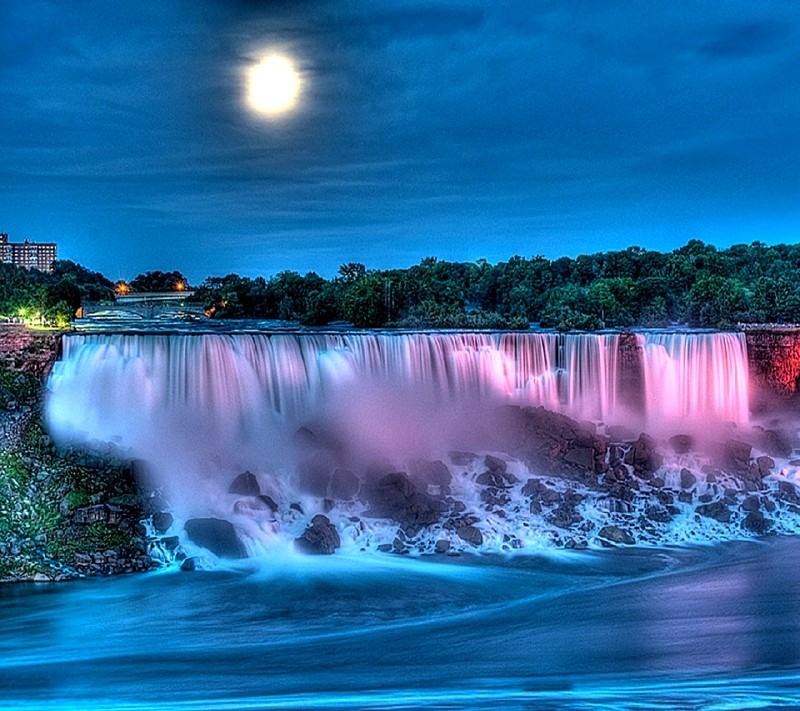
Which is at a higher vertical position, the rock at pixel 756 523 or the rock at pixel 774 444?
the rock at pixel 774 444

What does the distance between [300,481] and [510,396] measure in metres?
9.51

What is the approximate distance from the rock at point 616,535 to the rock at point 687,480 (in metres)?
4.04

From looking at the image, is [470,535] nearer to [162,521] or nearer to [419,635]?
[419,635]

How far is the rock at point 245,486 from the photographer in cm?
2128

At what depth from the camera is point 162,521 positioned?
62.3 feet

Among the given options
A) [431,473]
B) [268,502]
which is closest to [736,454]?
[431,473]

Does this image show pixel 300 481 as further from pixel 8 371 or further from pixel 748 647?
pixel 748 647

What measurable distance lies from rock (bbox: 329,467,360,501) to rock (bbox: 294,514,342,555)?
194 centimetres

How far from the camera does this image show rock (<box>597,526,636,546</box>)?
20.4 m

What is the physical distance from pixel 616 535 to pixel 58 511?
13028 mm

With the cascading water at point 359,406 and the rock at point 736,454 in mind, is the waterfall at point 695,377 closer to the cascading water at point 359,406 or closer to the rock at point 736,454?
the cascading water at point 359,406

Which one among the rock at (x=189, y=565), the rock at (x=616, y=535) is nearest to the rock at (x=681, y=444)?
the rock at (x=616, y=535)

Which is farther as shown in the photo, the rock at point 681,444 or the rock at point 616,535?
the rock at point 681,444

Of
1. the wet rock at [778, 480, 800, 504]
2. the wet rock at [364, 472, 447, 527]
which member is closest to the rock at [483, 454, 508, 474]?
the wet rock at [364, 472, 447, 527]
